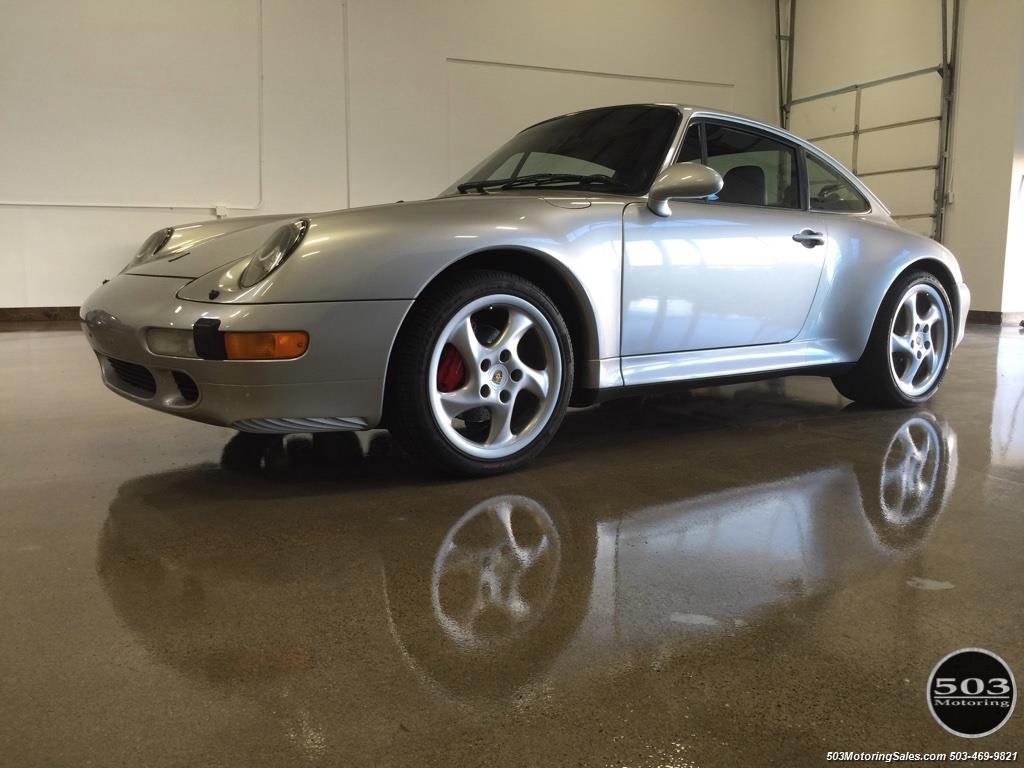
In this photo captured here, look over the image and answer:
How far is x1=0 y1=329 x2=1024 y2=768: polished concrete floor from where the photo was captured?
1223 mm

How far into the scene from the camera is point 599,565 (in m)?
1.89

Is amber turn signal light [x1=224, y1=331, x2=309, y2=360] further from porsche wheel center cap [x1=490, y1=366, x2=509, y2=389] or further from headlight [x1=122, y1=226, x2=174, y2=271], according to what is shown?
headlight [x1=122, y1=226, x2=174, y2=271]

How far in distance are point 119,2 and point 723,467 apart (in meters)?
8.74

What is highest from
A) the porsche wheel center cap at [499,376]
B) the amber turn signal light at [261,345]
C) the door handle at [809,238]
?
the door handle at [809,238]

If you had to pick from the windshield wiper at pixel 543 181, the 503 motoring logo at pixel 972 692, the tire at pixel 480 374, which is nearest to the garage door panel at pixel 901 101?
the windshield wiper at pixel 543 181

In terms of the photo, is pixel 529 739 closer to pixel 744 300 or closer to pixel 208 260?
pixel 208 260

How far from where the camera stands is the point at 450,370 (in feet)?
8.36

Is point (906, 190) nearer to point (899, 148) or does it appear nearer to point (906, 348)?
point (899, 148)

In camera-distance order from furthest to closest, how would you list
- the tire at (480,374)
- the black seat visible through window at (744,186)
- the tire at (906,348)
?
the tire at (906,348), the black seat visible through window at (744,186), the tire at (480,374)

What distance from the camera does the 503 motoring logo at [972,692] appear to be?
1.25 m

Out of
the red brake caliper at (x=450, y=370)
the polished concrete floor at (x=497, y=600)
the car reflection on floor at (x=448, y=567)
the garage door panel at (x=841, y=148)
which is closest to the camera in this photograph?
the polished concrete floor at (x=497, y=600)

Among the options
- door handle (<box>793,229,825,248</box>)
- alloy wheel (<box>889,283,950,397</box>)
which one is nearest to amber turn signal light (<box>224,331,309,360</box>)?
door handle (<box>793,229,825,248</box>)

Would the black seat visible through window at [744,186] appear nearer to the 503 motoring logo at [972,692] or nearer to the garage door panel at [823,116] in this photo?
the 503 motoring logo at [972,692]

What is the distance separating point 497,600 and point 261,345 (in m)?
0.98
